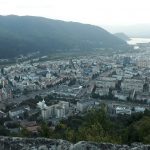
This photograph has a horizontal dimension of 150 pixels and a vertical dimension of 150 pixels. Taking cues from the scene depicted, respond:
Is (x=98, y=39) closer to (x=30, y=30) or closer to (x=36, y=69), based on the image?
(x=30, y=30)

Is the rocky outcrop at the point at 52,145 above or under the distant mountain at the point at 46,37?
above

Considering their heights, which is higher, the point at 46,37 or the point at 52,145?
the point at 52,145

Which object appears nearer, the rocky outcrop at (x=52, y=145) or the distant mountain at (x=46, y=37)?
the rocky outcrop at (x=52, y=145)

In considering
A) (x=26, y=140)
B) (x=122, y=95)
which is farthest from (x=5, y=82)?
(x=26, y=140)

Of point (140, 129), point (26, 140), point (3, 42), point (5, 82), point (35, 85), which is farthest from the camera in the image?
point (3, 42)
